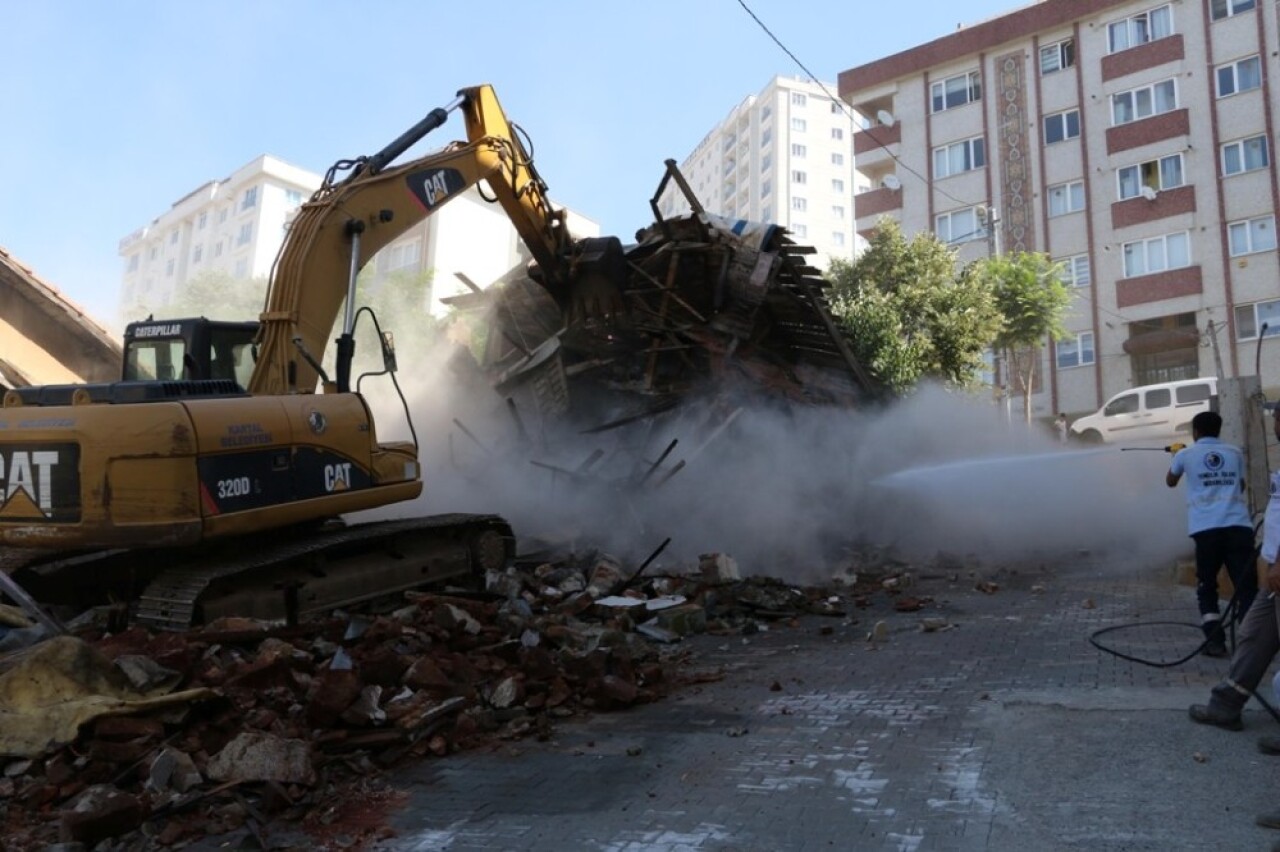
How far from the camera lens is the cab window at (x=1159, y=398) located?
23062mm

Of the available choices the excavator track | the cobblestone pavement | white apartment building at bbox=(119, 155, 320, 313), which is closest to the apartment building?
the excavator track

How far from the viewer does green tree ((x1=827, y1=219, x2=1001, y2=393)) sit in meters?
19.6

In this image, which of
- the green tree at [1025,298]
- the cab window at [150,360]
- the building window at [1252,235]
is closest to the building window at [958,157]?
the building window at [1252,235]

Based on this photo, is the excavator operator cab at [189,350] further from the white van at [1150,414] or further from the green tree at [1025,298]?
the green tree at [1025,298]

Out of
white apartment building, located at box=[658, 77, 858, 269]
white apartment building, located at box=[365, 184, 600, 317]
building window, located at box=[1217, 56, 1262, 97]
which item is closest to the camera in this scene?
building window, located at box=[1217, 56, 1262, 97]

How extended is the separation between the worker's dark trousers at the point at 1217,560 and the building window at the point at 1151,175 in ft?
97.3

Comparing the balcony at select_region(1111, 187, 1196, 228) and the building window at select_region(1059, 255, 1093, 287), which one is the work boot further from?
the balcony at select_region(1111, 187, 1196, 228)

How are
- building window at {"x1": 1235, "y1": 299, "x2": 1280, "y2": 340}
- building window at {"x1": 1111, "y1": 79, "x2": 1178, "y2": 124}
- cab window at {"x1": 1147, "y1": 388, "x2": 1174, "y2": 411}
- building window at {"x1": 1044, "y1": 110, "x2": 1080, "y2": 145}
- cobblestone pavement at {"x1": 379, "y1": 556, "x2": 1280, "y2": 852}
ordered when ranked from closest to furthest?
cobblestone pavement at {"x1": 379, "y1": 556, "x2": 1280, "y2": 852}, cab window at {"x1": 1147, "y1": 388, "x2": 1174, "y2": 411}, building window at {"x1": 1235, "y1": 299, "x2": 1280, "y2": 340}, building window at {"x1": 1111, "y1": 79, "x2": 1178, "y2": 124}, building window at {"x1": 1044, "y1": 110, "x2": 1080, "y2": 145}

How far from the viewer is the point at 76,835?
3.54 m

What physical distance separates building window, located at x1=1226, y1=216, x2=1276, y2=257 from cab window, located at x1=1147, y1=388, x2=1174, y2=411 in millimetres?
9668

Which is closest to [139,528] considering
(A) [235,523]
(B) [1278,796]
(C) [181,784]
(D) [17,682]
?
(A) [235,523]

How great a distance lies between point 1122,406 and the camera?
24.0 meters

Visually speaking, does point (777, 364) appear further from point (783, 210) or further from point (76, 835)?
point (783, 210)

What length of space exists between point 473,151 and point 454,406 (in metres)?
3.77
